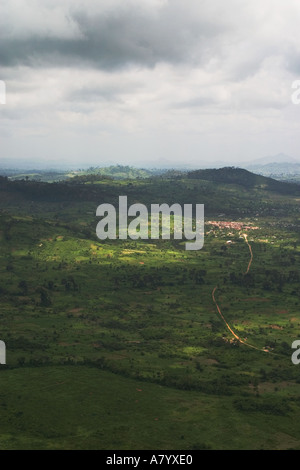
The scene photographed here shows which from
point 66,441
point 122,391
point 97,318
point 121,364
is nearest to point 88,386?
point 122,391

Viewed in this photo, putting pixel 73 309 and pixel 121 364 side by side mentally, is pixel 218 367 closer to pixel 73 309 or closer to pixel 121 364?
pixel 121 364

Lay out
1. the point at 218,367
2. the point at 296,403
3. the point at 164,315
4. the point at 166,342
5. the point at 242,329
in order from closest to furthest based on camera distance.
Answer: the point at 296,403, the point at 218,367, the point at 166,342, the point at 242,329, the point at 164,315
